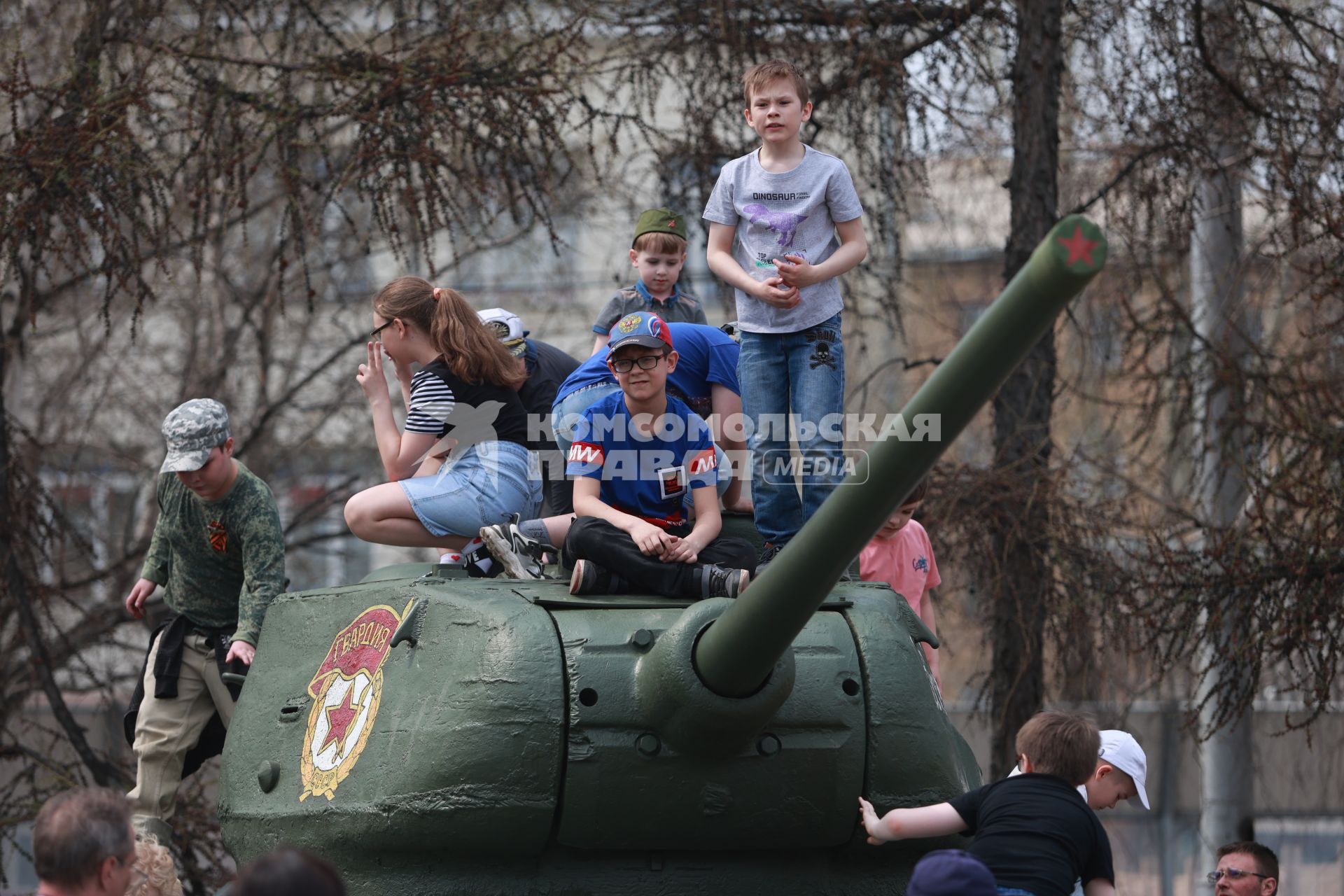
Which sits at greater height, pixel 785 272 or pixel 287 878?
pixel 785 272

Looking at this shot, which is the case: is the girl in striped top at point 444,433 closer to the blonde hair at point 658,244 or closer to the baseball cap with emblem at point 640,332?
the baseball cap with emblem at point 640,332

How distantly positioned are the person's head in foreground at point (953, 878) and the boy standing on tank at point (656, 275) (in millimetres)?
2957

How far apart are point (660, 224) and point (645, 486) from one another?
1670 mm

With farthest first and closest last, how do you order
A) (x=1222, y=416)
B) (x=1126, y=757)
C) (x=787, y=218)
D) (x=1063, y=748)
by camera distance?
(x=1222, y=416)
(x=787, y=218)
(x=1126, y=757)
(x=1063, y=748)

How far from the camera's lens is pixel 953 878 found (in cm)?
368

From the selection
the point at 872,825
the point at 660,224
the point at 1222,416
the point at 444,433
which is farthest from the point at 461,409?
the point at 1222,416

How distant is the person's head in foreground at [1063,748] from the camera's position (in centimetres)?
436

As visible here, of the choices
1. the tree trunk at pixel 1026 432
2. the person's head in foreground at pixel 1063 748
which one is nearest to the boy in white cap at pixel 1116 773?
the person's head in foreground at pixel 1063 748

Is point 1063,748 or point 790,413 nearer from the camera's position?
point 1063,748

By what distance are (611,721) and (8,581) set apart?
6.47 metres

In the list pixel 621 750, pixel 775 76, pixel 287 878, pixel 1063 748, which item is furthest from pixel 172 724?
pixel 287 878

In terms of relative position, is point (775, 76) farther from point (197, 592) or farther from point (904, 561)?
point (197, 592)

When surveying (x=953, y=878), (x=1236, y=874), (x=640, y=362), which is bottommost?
(x=1236, y=874)

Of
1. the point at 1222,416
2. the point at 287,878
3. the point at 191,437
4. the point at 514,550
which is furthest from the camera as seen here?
the point at 1222,416
